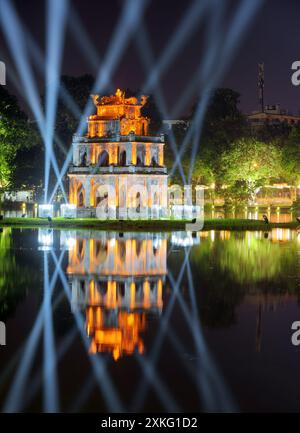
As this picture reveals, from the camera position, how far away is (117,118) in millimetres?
70438

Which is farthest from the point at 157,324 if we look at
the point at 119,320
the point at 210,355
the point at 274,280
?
the point at 274,280

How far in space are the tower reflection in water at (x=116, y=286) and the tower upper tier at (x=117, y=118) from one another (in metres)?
27.9

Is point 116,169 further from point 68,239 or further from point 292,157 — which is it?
point 292,157

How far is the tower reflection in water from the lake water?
4 centimetres

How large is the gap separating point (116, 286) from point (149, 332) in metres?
7.10

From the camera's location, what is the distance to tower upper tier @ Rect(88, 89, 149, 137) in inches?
2781

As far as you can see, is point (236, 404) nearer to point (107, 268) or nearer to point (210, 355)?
point (210, 355)

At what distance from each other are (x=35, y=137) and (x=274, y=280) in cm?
6772

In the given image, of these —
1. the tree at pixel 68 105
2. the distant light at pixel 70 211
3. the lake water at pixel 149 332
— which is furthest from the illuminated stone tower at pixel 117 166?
the lake water at pixel 149 332

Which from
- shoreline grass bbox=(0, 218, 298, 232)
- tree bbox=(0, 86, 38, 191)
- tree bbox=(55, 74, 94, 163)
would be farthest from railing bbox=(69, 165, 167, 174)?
tree bbox=(55, 74, 94, 163)

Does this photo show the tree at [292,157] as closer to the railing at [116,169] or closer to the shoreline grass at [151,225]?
the railing at [116,169]

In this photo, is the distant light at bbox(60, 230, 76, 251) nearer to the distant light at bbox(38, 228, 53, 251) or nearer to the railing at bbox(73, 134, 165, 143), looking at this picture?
the distant light at bbox(38, 228, 53, 251)

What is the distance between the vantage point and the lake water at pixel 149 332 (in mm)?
14750

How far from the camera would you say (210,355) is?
1723cm
